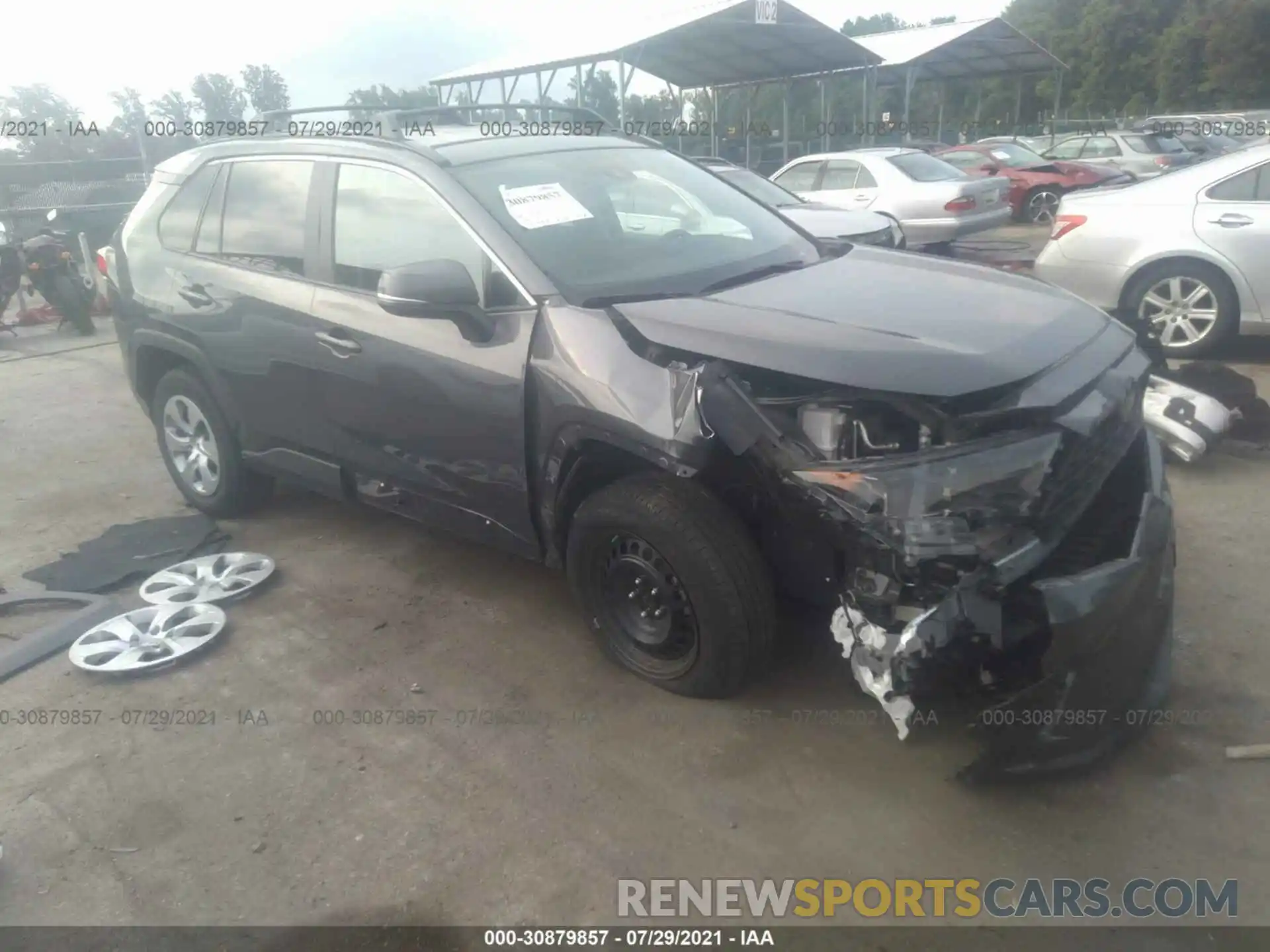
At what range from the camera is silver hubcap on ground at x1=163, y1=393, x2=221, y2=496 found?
15.4ft

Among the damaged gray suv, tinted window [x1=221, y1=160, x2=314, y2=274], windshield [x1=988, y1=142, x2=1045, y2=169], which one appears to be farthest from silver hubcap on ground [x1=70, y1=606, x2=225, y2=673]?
windshield [x1=988, y1=142, x2=1045, y2=169]

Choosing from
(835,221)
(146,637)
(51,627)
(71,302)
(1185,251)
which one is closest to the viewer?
(146,637)

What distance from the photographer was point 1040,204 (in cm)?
1609

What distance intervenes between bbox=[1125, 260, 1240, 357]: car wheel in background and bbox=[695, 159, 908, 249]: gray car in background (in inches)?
77.4

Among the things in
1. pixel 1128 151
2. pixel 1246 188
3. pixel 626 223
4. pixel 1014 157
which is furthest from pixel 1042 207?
pixel 626 223

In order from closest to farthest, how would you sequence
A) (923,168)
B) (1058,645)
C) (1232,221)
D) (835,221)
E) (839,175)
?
(1058,645)
(1232,221)
(835,221)
(923,168)
(839,175)

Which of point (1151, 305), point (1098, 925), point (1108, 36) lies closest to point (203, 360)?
point (1098, 925)

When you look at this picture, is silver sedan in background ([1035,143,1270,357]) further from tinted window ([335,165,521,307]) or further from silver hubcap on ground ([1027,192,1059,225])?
silver hubcap on ground ([1027,192,1059,225])

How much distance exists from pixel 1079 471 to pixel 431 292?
6.79 feet

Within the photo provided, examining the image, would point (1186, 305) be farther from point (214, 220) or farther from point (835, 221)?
point (214, 220)

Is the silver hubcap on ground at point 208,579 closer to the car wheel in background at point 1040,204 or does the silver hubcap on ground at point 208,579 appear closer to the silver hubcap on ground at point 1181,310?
the silver hubcap on ground at point 1181,310

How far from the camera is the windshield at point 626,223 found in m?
3.26

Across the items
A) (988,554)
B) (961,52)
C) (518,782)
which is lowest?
(518,782)

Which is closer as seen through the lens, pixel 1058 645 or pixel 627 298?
pixel 1058 645
